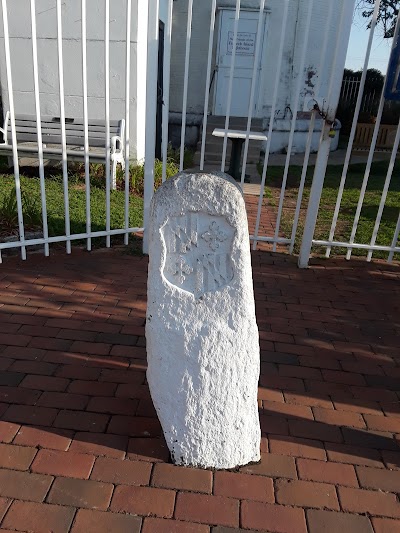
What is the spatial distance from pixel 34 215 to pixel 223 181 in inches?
140

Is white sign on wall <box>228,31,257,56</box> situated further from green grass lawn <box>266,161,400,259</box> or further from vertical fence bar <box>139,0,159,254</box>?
vertical fence bar <box>139,0,159,254</box>

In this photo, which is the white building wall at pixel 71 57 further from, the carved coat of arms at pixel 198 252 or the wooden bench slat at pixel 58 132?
the carved coat of arms at pixel 198 252

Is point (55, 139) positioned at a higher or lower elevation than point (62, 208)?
higher

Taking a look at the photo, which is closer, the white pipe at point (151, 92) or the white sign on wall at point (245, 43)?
the white pipe at point (151, 92)

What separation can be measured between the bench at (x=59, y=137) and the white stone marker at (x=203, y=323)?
15.1 ft

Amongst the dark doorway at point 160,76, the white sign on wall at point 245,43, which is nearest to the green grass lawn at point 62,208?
the dark doorway at point 160,76

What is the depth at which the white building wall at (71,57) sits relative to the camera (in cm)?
680

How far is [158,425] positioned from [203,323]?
0.75 metres

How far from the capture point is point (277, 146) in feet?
39.8

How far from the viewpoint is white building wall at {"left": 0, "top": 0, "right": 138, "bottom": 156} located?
6.80 meters

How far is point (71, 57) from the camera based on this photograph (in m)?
7.07

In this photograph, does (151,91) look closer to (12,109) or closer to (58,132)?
(12,109)

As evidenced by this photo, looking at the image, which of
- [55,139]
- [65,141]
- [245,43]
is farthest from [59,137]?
[245,43]

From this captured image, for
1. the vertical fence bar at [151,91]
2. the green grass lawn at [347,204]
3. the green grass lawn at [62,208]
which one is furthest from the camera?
the green grass lawn at [347,204]
